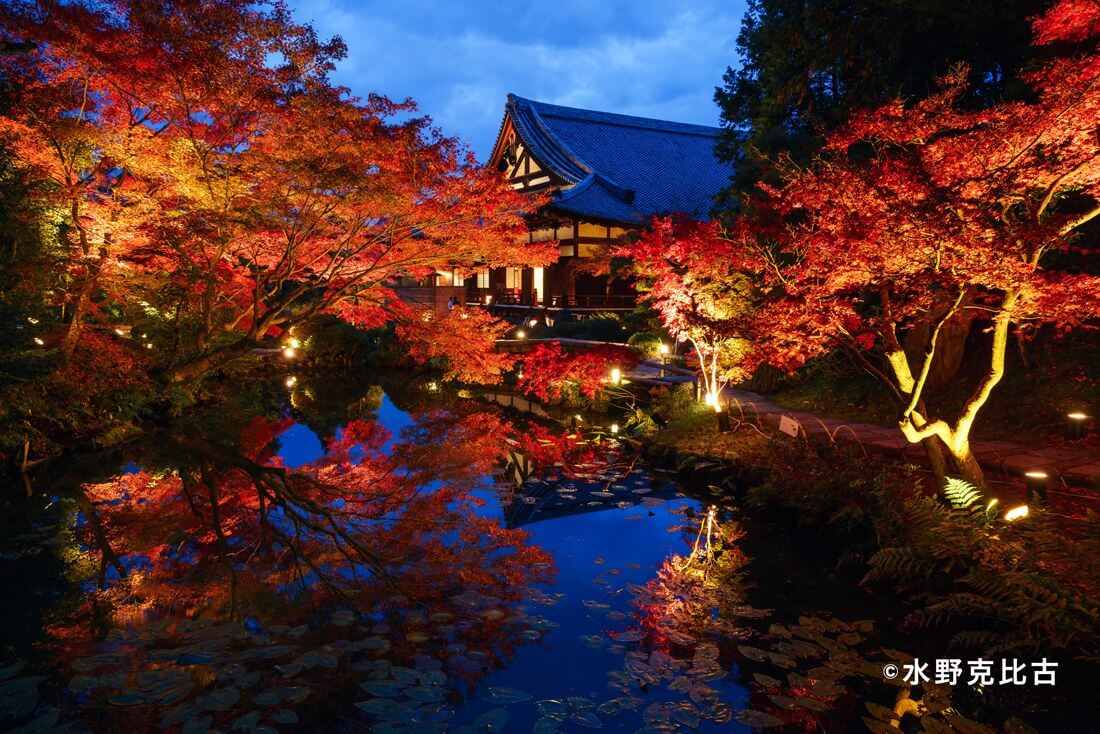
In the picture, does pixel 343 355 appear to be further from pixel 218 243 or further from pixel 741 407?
pixel 741 407

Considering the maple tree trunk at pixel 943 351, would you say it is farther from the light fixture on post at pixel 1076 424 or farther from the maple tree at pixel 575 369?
the maple tree at pixel 575 369

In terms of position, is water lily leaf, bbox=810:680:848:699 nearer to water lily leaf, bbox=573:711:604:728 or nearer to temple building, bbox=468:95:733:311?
water lily leaf, bbox=573:711:604:728

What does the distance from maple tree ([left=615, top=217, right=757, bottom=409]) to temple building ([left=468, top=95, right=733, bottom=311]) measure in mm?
10330

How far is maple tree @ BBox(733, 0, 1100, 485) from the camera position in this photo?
5.42 meters

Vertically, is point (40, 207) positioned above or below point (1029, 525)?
above

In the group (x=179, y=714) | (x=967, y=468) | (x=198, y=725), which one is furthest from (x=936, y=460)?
(x=179, y=714)

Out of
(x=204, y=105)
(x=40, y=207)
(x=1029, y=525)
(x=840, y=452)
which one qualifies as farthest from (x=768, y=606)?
(x=40, y=207)

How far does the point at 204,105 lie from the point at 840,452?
10.2 meters

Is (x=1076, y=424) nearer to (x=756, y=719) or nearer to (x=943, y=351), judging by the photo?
(x=943, y=351)

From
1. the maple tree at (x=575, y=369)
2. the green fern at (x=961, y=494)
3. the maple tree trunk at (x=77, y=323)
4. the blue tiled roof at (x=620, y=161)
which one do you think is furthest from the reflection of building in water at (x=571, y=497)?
the blue tiled roof at (x=620, y=161)

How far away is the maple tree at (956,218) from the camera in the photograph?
5.42m

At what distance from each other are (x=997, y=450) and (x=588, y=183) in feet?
61.5

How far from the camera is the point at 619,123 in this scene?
29969 millimetres

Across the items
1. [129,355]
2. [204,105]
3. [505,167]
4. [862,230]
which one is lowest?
[129,355]
